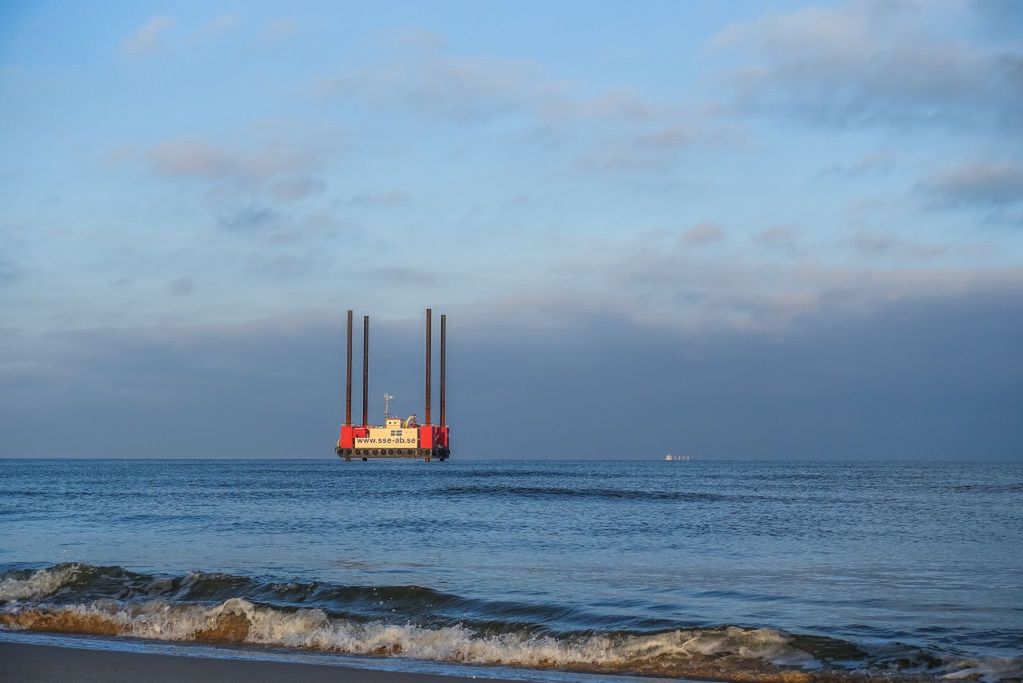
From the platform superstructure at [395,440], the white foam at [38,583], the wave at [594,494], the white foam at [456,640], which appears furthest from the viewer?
the platform superstructure at [395,440]

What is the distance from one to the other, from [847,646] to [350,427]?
280 feet

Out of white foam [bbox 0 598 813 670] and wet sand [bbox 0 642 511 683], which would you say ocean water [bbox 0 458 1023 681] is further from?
wet sand [bbox 0 642 511 683]

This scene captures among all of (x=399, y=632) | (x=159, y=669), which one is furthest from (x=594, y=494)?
(x=159, y=669)

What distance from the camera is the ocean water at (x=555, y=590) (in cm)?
977

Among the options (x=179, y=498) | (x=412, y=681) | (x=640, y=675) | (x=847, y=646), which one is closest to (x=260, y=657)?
(x=412, y=681)

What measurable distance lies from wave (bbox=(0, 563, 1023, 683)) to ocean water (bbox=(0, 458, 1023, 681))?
1.2 inches

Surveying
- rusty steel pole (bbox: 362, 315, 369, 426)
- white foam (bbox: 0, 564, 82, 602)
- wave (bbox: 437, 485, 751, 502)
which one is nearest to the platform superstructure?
rusty steel pole (bbox: 362, 315, 369, 426)

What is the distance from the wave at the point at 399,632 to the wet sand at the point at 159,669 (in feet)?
4.96

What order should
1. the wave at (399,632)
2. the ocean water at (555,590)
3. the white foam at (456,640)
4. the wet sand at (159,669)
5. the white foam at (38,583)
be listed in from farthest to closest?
the white foam at (38,583)
the ocean water at (555,590)
the white foam at (456,640)
the wave at (399,632)
the wet sand at (159,669)

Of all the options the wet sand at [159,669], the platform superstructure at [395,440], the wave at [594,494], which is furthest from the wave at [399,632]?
the platform superstructure at [395,440]

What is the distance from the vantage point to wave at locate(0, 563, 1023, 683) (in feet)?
30.2

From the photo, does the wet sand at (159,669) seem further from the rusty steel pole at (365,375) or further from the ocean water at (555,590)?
the rusty steel pole at (365,375)

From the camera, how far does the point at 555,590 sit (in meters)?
13.4

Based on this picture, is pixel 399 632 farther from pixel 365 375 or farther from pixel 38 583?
pixel 365 375
